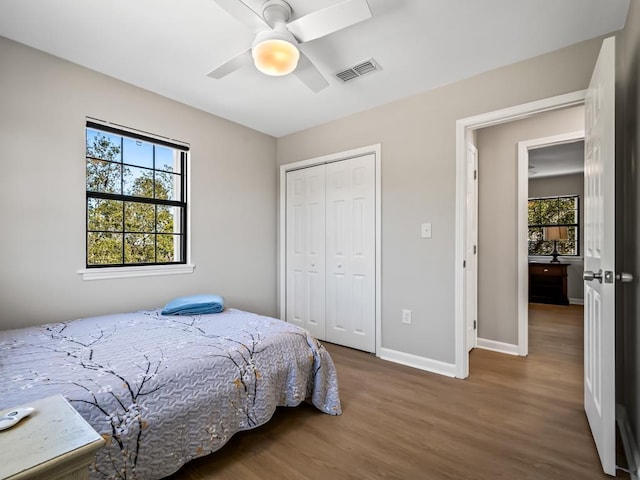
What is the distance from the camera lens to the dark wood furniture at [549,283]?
5730 mm

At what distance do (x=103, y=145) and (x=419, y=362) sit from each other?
10.6ft

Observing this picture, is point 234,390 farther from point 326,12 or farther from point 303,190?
point 303,190

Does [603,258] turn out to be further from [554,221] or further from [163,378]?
[554,221]

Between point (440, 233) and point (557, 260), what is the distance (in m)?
4.70

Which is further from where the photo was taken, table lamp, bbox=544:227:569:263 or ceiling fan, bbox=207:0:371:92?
table lamp, bbox=544:227:569:263

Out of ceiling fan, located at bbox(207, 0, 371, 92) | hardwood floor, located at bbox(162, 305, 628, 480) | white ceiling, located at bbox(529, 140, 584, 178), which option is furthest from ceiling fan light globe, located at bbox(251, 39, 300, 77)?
white ceiling, located at bbox(529, 140, 584, 178)

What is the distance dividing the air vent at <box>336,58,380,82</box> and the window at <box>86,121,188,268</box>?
5.35ft

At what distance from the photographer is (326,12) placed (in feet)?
5.22

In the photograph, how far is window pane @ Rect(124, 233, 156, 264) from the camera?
2.83 m

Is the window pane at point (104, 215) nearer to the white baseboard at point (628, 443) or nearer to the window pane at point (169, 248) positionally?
the window pane at point (169, 248)

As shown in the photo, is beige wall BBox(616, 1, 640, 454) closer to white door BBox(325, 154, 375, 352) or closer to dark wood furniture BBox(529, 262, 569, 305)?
white door BBox(325, 154, 375, 352)

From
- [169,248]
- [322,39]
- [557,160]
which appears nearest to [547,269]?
[557,160]

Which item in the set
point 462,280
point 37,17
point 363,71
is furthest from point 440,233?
point 37,17

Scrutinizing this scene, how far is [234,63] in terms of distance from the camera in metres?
2.04
